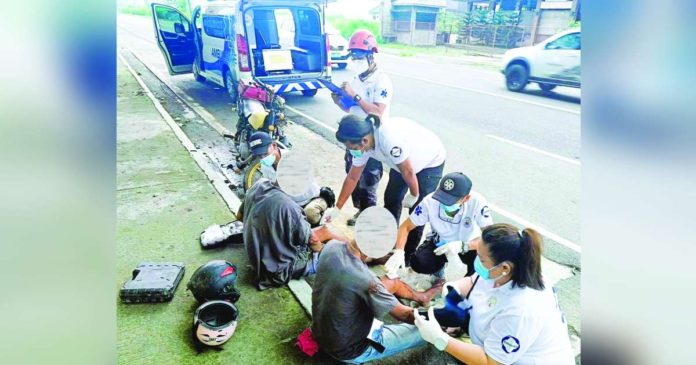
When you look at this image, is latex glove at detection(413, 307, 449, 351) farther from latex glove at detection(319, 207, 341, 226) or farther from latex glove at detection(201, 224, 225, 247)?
latex glove at detection(201, 224, 225, 247)

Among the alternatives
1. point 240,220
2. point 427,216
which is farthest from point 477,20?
point 240,220

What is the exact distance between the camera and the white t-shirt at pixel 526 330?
161 cm

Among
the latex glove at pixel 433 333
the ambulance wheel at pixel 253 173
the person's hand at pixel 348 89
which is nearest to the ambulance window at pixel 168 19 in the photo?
the ambulance wheel at pixel 253 173

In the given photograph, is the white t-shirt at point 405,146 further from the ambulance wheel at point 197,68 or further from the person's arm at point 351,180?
the ambulance wheel at point 197,68

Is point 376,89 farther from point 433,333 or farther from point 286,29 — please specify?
point 286,29

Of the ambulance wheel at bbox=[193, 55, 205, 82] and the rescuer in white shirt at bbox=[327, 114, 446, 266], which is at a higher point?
the ambulance wheel at bbox=[193, 55, 205, 82]

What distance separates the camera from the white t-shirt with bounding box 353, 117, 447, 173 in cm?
258

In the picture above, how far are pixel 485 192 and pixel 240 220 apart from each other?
7.74ft

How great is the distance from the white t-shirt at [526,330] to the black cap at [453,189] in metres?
0.58

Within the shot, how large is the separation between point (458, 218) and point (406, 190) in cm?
63

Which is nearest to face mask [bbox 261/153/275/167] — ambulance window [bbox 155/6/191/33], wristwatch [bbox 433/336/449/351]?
wristwatch [bbox 433/336/449/351]

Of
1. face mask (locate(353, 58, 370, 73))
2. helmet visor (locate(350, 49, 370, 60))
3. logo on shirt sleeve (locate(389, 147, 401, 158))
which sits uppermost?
helmet visor (locate(350, 49, 370, 60))

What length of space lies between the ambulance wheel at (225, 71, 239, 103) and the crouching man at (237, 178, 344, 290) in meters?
5.20
